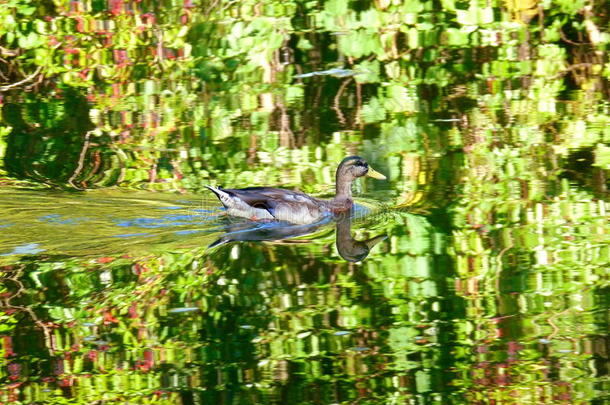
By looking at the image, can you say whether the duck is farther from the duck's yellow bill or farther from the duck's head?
the duck's yellow bill

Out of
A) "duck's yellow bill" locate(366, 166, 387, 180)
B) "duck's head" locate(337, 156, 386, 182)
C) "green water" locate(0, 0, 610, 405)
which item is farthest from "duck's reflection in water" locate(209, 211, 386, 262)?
"duck's yellow bill" locate(366, 166, 387, 180)

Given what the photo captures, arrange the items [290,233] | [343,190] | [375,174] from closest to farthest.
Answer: [290,233] → [343,190] → [375,174]

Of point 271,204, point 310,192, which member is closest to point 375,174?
point 310,192

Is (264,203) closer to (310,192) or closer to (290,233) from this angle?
(290,233)

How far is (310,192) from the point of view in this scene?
37.8 ft

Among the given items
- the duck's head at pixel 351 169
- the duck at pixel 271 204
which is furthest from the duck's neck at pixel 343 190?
the duck at pixel 271 204

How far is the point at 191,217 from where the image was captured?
34.3ft

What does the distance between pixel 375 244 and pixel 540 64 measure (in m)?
6.83

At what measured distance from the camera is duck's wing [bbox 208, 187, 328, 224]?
1034 centimetres

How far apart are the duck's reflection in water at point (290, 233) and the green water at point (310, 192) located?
0.03 meters

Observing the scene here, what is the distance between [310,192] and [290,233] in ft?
4.31

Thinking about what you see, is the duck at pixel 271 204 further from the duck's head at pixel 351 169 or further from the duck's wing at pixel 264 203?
the duck's head at pixel 351 169

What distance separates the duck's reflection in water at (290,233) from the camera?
9.70m

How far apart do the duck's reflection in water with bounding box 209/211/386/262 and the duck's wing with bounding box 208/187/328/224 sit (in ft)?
0.22
